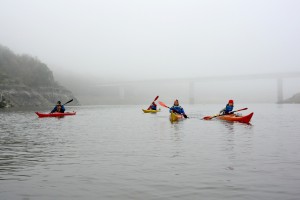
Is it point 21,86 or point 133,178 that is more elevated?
point 21,86

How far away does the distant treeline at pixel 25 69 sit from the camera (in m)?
144

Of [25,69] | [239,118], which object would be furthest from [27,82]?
[239,118]

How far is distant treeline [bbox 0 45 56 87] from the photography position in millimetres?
143625

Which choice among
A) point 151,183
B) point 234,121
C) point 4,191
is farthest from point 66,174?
point 234,121

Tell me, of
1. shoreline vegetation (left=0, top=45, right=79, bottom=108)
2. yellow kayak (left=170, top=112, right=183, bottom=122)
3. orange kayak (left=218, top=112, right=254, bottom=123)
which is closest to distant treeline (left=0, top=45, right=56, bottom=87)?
shoreline vegetation (left=0, top=45, right=79, bottom=108)

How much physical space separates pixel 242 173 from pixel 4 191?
21.2 feet

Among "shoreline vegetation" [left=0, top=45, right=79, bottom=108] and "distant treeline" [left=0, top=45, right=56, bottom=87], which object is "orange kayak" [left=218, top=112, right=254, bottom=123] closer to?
"shoreline vegetation" [left=0, top=45, right=79, bottom=108]

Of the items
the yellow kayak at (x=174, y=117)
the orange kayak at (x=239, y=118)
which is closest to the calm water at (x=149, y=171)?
the orange kayak at (x=239, y=118)

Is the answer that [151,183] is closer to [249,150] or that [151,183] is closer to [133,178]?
[133,178]

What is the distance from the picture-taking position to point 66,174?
31.3 ft

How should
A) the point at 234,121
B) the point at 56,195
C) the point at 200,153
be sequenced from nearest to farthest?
1. the point at 56,195
2. the point at 200,153
3. the point at 234,121

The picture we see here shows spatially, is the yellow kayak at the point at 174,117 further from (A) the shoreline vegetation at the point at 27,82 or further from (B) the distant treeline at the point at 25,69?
(B) the distant treeline at the point at 25,69

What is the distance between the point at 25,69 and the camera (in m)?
152

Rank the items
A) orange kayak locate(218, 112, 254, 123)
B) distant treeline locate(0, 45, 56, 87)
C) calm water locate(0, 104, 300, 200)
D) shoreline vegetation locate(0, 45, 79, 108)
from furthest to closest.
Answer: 1. distant treeline locate(0, 45, 56, 87)
2. shoreline vegetation locate(0, 45, 79, 108)
3. orange kayak locate(218, 112, 254, 123)
4. calm water locate(0, 104, 300, 200)
